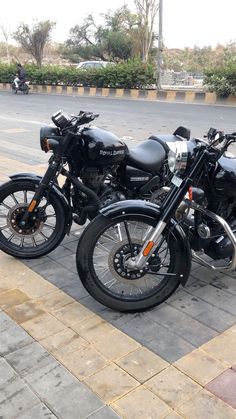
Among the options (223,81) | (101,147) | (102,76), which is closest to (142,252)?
(101,147)

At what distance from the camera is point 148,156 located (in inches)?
162

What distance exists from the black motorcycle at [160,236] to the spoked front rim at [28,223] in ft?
3.02

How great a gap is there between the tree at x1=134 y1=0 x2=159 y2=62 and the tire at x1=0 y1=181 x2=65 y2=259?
22.7m

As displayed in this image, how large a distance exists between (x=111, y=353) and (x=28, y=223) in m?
1.52

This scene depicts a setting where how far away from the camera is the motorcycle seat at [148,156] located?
4.05 metres

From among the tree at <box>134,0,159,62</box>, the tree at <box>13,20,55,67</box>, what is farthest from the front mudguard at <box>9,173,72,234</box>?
the tree at <box>13,20,55,67</box>

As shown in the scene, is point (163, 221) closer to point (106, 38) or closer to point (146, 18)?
point (146, 18)

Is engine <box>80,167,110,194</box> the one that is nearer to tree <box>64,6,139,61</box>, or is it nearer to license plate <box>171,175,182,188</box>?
license plate <box>171,175,182,188</box>

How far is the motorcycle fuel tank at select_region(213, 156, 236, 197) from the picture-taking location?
3102 millimetres

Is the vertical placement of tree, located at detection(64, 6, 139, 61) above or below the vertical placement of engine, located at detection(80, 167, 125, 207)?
above

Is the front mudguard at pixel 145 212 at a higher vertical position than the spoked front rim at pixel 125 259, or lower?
higher

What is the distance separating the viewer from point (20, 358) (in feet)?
8.52

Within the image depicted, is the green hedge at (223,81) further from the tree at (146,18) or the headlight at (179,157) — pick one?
the headlight at (179,157)

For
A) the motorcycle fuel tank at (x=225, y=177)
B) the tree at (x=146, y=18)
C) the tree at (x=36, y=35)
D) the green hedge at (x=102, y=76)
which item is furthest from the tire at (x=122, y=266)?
the tree at (x=36, y=35)
